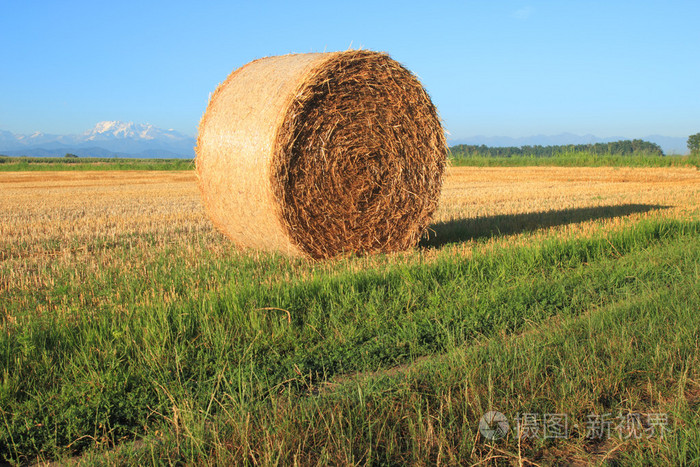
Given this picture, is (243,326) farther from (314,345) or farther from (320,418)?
(320,418)

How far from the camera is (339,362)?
12.0ft

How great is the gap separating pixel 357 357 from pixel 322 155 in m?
3.59

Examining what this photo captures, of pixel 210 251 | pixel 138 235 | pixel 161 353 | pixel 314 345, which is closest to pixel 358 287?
pixel 314 345

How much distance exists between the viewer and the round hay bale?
6516mm

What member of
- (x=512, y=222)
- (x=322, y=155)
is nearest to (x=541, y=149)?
(x=512, y=222)

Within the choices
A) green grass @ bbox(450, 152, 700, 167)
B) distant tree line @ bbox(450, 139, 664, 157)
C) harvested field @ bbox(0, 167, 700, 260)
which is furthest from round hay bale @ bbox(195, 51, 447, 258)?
distant tree line @ bbox(450, 139, 664, 157)

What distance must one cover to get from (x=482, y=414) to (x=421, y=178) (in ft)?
16.1

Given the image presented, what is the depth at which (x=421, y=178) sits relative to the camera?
7.46 metres

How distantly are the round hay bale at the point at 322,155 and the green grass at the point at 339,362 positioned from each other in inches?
49.9

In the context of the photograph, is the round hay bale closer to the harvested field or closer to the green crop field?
the green crop field

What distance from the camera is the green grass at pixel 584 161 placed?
2941 centimetres

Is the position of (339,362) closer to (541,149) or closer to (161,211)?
(161,211)

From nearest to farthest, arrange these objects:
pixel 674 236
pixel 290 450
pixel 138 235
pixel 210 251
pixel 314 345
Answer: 1. pixel 290 450
2. pixel 314 345
3. pixel 210 251
4. pixel 674 236
5. pixel 138 235

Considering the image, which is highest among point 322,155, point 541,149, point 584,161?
point 541,149
